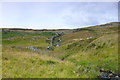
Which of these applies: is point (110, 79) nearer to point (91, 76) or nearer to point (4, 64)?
point (91, 76)

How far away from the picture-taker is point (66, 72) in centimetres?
1820

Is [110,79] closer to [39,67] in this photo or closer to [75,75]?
[75,75]

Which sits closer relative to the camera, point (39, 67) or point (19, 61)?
point (39, 67)

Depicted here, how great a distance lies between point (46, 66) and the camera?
20.7 metres

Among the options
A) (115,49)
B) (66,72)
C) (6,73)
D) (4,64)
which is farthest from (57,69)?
(115,49)

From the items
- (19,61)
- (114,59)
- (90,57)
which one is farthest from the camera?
(90,57)

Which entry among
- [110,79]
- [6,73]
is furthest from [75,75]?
[6,73]

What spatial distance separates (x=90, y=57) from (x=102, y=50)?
325cm

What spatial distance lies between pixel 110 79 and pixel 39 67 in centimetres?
749

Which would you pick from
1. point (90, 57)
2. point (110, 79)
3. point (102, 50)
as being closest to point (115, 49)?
point (102, 50)

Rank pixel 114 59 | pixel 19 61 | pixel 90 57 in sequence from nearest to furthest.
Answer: pixel 19 61, pixel 114 59, pixel 90 57

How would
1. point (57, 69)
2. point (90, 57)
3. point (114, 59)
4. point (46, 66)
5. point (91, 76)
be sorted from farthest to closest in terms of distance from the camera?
point (90, 57)
point (114, 59)
point (46, 66)
point (57, 69)
point (91, 76)

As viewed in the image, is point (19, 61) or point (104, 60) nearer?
point (19, 61)

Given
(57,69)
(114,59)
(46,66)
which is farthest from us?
(114,59)
